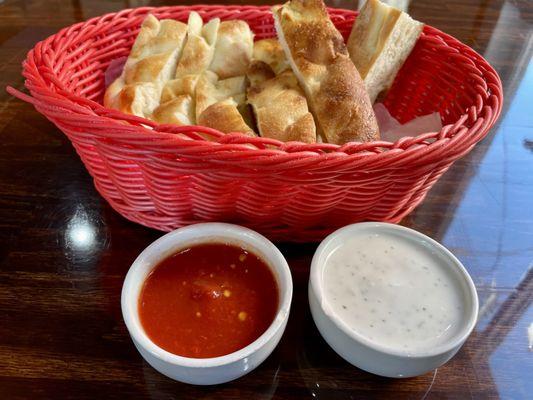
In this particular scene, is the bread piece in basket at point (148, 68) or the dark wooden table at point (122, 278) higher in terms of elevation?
the bread piece in basket at point (148, 68)

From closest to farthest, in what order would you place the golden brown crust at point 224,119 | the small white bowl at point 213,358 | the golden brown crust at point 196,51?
the small white bowl at point 213,358, the golden brown crust at point 224,119, the golden brown crust at point 196,51

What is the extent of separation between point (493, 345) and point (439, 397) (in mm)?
192

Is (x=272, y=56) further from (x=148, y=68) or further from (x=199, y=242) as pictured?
(x=199, y=242)

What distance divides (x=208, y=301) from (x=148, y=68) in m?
0.69

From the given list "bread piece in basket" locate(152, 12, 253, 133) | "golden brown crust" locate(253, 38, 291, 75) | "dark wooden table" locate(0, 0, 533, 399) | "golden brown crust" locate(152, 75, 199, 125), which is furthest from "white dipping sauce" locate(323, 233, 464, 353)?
"golden brown crust" locate(253, 38, 291, 75)

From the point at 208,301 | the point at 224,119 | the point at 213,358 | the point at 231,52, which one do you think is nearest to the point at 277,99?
the point at 224,119

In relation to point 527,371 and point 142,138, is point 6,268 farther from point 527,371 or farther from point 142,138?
point 527,371

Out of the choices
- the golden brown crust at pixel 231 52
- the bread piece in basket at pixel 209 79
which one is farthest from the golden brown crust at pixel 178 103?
the golden brown crust at pixel 231 52

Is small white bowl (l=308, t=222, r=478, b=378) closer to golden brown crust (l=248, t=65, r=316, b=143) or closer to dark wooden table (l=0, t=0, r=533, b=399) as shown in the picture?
dark wooden table (l=0, t=0, r=533, b=399)

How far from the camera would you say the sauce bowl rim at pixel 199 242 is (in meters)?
0.72

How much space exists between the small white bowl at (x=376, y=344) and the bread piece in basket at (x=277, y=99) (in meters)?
0.28

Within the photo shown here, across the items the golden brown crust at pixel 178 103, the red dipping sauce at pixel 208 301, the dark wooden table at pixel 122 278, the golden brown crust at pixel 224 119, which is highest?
the golden brown crust at pixel 224 119

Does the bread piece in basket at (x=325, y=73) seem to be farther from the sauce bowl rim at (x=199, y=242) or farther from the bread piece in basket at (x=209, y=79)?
the sauce bowl rim at (x=199, y=242)

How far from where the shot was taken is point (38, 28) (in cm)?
198
